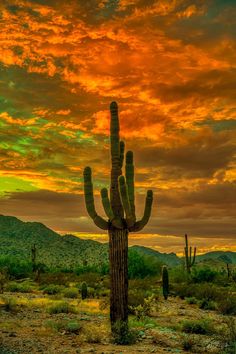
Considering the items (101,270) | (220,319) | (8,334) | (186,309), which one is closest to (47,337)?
(8,334)

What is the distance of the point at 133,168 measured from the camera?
16328mm

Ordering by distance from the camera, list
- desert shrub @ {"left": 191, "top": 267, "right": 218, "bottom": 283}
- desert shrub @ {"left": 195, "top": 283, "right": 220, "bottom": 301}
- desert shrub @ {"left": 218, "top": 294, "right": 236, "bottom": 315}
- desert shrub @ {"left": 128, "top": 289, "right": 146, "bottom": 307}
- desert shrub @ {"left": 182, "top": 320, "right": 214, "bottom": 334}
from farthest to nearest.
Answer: desert shrub @ {"left": 191, "top": 267, "right": 218, "bottom": 283} < desert shrub @ {"left": 195, "top": 283, "right": 220, "bottom": 301} < desert shrub @ {"left": 218, "top": 294, "right": 236, "bottom": 315} < desert shrub @ {"left": 128, "top": 289, "right": 146, "bottom": 307} < desert shrub @ {"left": 182, "top": 320, "right": 214, "bottom": 334}

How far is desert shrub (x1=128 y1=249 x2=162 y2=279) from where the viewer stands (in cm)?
4297

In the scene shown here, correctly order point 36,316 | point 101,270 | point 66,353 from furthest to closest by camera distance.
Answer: point 101,270, point 36,316, point 66,353

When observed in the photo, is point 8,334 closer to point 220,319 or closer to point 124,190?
point 124,190

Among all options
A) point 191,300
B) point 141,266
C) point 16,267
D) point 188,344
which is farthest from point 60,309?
point 16,267

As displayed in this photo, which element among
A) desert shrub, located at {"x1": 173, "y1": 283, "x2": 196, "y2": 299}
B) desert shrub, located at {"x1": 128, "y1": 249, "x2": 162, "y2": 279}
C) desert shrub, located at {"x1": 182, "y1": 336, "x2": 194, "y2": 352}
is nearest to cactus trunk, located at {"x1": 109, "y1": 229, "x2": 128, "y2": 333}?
desert shrub, located at {"x1": 182, "y1": 336, "x2": 194, "y2": 352}

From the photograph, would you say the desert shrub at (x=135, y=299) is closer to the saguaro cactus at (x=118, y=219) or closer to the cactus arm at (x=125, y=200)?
the saguaro cactus at (x=118, y=219)

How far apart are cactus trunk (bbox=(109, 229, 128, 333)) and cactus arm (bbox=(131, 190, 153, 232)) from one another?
455mm

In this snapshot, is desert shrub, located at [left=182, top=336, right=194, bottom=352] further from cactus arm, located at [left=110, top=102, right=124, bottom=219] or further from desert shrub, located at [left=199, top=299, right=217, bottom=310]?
desert shrub, located at [left=199, top=299, right=217, bottom=310]

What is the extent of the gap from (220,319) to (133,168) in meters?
9.05

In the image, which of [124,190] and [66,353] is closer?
[66,353]

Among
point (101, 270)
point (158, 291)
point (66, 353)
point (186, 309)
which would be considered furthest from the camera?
point (101, 270)

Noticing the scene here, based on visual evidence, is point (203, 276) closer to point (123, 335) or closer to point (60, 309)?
point (60, 309)
